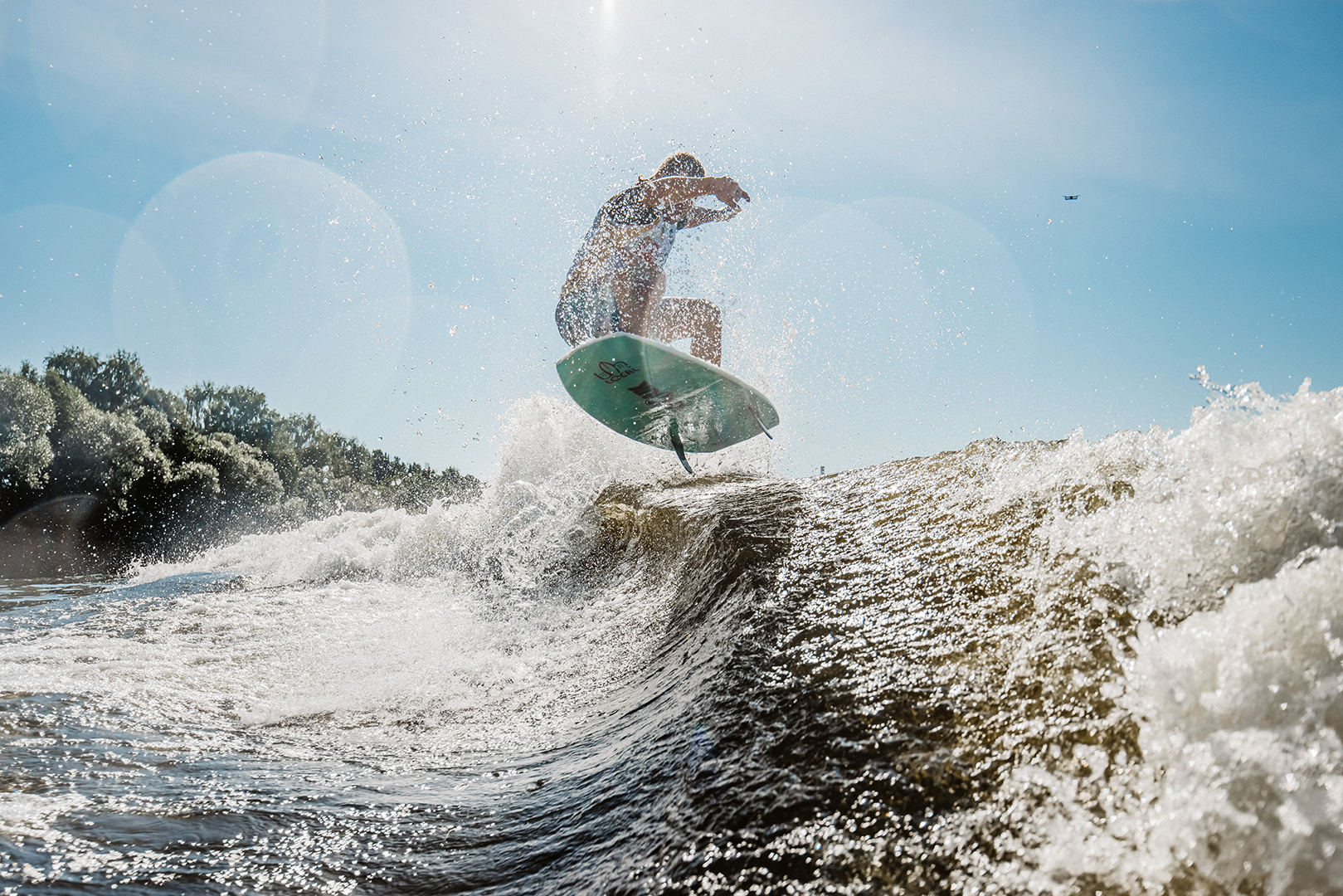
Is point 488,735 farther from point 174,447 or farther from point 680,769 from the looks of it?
point 174,447

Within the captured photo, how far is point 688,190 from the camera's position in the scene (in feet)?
25.7

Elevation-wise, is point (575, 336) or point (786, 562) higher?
point (575, 336)

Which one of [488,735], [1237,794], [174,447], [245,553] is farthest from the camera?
[174,447]

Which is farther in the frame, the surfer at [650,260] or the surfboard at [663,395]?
the surfer at [650,260]

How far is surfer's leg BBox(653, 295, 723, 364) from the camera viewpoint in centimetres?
789

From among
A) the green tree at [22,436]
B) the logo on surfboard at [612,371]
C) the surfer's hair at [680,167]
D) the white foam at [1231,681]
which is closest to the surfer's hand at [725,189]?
the surfer's hair at [680,167]

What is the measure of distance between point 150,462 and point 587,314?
28706 millimetres

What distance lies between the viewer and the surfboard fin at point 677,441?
277 inches

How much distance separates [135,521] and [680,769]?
3425cm

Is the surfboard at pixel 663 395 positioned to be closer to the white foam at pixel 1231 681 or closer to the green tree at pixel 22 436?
the white foam at pixel 1231 681

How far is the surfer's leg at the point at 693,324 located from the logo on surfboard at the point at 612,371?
3.59ft

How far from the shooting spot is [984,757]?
1.30 m

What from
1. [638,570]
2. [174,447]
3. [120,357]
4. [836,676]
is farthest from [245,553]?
[120,357]

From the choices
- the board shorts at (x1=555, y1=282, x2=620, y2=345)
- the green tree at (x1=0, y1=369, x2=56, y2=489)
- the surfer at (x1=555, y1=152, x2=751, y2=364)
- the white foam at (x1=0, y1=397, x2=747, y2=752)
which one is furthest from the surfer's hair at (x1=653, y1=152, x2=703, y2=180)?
the green tree at (x1=0, y1=369, x2=56, y2=489)
